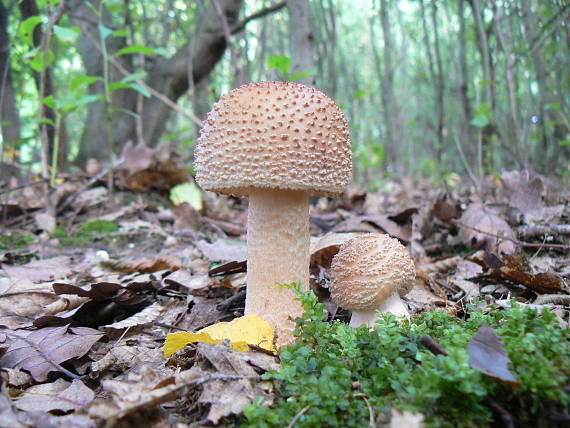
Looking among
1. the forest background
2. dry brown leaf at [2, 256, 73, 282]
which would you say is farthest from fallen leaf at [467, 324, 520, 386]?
the forest background

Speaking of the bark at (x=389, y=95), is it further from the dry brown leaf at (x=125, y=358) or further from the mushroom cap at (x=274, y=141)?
the dry brown leaf at (x=125, y=358)

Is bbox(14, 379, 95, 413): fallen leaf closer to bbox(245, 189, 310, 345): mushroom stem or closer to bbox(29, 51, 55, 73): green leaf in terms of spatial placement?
bbox(245, 189, 310, 345): mushroom stem

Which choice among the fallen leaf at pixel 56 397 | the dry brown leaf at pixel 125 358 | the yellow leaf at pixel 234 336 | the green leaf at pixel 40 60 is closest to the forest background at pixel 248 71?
the green leaf at pixel 40 60

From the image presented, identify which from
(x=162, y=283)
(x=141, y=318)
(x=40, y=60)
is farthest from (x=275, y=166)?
(x=40, y=60)

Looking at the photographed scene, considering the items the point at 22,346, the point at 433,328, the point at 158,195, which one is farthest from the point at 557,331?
the point at 158,195

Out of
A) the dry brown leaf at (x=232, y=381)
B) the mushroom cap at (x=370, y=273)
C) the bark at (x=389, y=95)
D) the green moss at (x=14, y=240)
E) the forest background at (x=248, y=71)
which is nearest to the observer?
the dry brown leaf at (x=232, y=381)

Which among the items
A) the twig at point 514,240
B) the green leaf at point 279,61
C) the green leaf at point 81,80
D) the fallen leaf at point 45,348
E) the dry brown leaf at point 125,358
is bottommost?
the dry brown leaf at point 125,358

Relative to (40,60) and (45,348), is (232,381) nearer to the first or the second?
(45,348)
